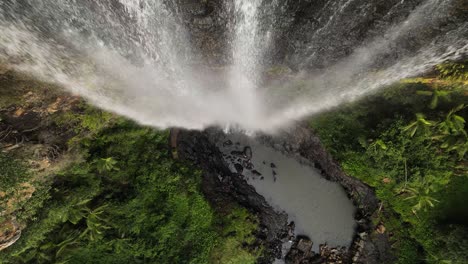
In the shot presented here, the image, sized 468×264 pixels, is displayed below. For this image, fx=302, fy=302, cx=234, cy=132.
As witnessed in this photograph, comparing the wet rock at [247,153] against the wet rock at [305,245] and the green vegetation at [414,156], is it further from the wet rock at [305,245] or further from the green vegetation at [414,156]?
the wet rock at [305,245]

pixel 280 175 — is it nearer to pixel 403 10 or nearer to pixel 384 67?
pixel 384 67

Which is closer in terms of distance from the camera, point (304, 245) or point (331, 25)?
point (331, 25)

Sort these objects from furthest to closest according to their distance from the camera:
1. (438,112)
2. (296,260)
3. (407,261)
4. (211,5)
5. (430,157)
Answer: (296,260) → (407,261) → (430,157) → (438,112) → (211,5)

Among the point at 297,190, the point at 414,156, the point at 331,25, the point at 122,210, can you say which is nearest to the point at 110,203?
the point at 122,210

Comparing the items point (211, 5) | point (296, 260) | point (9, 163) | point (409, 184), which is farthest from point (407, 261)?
point (9, 163)

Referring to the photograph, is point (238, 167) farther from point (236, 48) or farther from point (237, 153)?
point (236, 48)

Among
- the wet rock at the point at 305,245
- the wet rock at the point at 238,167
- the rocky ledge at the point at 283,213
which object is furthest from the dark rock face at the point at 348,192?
the wet rock at the point at 238,167

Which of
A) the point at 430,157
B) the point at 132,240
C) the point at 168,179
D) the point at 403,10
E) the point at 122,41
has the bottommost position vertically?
the point at 132,240

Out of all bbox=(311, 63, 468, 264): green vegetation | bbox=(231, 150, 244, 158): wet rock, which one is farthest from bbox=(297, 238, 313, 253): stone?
bbox=(231, 150, 244, 158): wet rock
